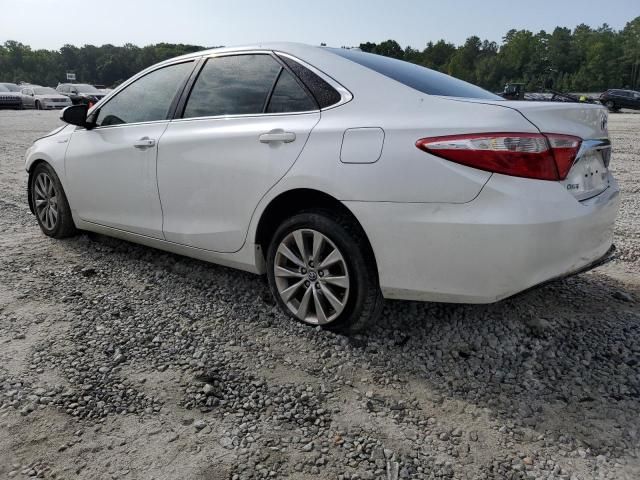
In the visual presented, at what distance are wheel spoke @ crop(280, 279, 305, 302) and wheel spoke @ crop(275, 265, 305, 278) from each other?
0.04 metres

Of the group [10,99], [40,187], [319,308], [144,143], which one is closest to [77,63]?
[10,99]

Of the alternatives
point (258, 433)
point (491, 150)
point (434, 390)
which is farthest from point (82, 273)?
point (491, 150)

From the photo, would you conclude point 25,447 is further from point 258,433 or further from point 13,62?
point 13,62

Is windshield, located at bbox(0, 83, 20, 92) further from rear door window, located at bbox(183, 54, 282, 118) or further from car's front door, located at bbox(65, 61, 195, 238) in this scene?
rear door window, located at bbox(183, 54, 282, 118)

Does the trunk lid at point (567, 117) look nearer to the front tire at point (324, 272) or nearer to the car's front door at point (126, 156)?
the front tire at point (324, 272)

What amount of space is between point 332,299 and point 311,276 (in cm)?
19

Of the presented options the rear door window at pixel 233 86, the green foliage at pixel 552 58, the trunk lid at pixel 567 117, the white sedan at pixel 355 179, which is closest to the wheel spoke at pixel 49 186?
the white sedan at pixel 355 179

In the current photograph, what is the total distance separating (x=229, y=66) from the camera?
359 centimetres

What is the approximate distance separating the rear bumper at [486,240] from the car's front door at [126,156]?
1.80 m

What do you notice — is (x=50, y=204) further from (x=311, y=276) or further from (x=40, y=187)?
(x=311, y=276)

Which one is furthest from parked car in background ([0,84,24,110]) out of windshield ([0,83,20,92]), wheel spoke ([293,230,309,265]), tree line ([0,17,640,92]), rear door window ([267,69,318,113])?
tree line ([0,17,640,92])

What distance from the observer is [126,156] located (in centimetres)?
398

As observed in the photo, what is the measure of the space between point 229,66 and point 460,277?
211 cm

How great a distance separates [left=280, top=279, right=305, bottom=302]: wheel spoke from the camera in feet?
10.5
